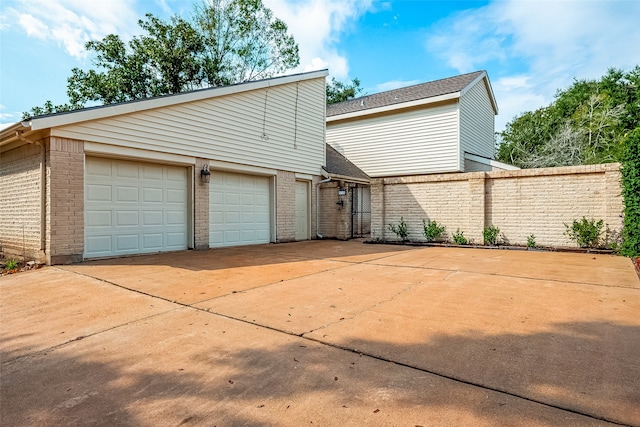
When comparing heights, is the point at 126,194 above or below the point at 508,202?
above

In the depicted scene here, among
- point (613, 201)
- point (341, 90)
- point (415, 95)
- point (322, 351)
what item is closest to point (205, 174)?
point (322, 351)

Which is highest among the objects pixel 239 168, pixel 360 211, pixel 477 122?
pixel 477 122

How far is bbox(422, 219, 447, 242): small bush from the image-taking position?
10.8 meters

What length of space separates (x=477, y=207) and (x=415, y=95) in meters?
7.06

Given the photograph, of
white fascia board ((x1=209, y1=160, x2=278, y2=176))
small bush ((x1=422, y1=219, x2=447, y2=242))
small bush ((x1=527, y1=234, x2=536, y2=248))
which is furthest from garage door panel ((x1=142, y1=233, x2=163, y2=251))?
small bush ((x1=527, y1=234, x2=536, y2=248))

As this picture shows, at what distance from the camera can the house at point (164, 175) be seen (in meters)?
7.02

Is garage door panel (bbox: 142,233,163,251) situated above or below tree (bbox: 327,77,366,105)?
below

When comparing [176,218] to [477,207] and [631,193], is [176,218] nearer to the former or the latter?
[477,207]

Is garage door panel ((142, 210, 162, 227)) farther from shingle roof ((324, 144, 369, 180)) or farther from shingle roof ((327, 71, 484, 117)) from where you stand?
shingle roof ((327, 71, 484, 117))

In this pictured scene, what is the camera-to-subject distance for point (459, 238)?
1045 cm

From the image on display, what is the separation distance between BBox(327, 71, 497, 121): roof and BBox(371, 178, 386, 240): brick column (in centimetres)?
484

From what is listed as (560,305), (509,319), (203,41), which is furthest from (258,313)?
(203,41)

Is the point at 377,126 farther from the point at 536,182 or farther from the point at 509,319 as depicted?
the point at 509,319

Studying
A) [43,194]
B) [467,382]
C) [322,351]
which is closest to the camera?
[467,382]
